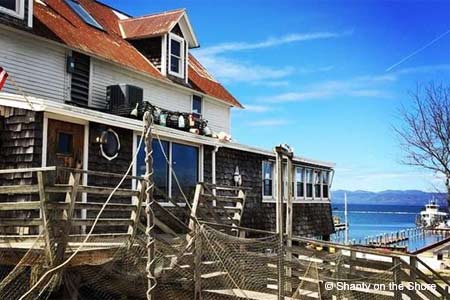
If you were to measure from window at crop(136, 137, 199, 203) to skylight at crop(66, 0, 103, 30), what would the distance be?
5.73 meters

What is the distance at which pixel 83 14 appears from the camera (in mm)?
17172

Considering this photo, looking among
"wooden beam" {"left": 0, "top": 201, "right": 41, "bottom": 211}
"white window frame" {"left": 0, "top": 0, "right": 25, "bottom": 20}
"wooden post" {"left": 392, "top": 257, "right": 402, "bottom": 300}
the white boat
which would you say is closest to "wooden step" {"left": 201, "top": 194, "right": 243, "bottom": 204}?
"wooden post" {"left": 392, "top": 257, "right": 402, "bottom": 300}

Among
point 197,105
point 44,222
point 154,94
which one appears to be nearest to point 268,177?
point 197,105

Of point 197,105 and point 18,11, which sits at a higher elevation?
point 18,11

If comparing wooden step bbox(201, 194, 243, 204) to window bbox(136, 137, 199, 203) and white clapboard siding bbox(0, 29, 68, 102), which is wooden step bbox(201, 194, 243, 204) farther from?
white clapboard siding bbox(0, 29, 68, 102)

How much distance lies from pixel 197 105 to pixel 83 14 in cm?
511

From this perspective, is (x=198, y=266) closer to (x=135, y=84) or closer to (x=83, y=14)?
(x=135, y=84)

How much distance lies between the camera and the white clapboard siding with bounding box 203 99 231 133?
20.0 meters

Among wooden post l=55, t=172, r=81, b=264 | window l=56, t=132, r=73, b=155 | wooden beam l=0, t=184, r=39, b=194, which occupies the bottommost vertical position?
wooden post l=55, t=172, r=81, b=264

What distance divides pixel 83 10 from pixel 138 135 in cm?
736

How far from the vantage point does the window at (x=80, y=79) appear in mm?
14039

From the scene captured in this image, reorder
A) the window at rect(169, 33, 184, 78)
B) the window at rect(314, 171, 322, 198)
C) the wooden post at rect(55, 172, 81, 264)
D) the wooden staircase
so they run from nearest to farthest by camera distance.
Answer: the wooden post at rect(55, 172, 81, 264) → the wooden staircase → the window at rect(169, 33, 184, 78) → the window at rect(314, 171, 322, 198)

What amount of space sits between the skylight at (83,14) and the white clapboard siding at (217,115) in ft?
16.6

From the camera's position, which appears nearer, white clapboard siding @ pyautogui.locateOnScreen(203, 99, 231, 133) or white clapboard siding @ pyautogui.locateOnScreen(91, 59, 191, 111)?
white clapboard siding @ pyautogui.locateOnScreen(91, 59, 191, 111)
